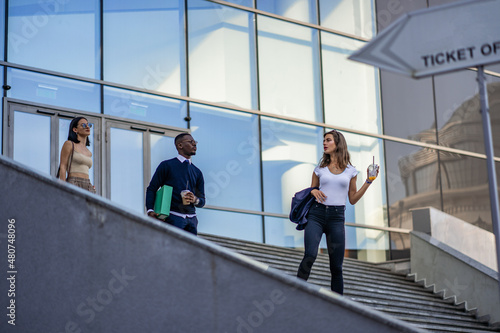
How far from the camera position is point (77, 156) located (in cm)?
909

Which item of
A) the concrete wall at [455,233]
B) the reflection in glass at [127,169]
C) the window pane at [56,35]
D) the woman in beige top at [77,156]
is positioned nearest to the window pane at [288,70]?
the reflection in glass at [127,169]

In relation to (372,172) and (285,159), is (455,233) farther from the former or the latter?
(372,172)

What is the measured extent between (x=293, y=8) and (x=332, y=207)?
1049 centimetres

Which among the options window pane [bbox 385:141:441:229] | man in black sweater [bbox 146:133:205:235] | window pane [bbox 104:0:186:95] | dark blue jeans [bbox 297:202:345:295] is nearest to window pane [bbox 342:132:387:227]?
window pane [bbox 385:141:441:229]

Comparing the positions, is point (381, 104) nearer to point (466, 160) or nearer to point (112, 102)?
point (466, 160)

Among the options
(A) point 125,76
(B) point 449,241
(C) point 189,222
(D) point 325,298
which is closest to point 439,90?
(B) point 449,241

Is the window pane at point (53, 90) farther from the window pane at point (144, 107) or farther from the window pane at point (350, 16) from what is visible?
the window pane at point (350, 16)

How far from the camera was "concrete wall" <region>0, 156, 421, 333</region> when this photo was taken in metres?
6.39

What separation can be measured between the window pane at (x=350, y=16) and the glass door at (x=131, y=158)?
18.0ft

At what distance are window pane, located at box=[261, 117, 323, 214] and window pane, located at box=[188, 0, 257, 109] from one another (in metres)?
0.81

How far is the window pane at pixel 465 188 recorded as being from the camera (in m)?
20.0

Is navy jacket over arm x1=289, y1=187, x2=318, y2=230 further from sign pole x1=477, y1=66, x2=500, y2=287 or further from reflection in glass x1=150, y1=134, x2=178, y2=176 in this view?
reflection in glass x1=150, y1=134, x2=178, y2=176

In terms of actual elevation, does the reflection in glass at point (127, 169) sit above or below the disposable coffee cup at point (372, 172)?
above

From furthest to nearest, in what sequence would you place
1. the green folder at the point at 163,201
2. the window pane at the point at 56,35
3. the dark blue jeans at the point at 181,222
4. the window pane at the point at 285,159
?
the window pane at the point at 285,159
the window pane at the point at 56,35
the dark blue jeans at the point at 181,222
the green folder at the point at 163,201
